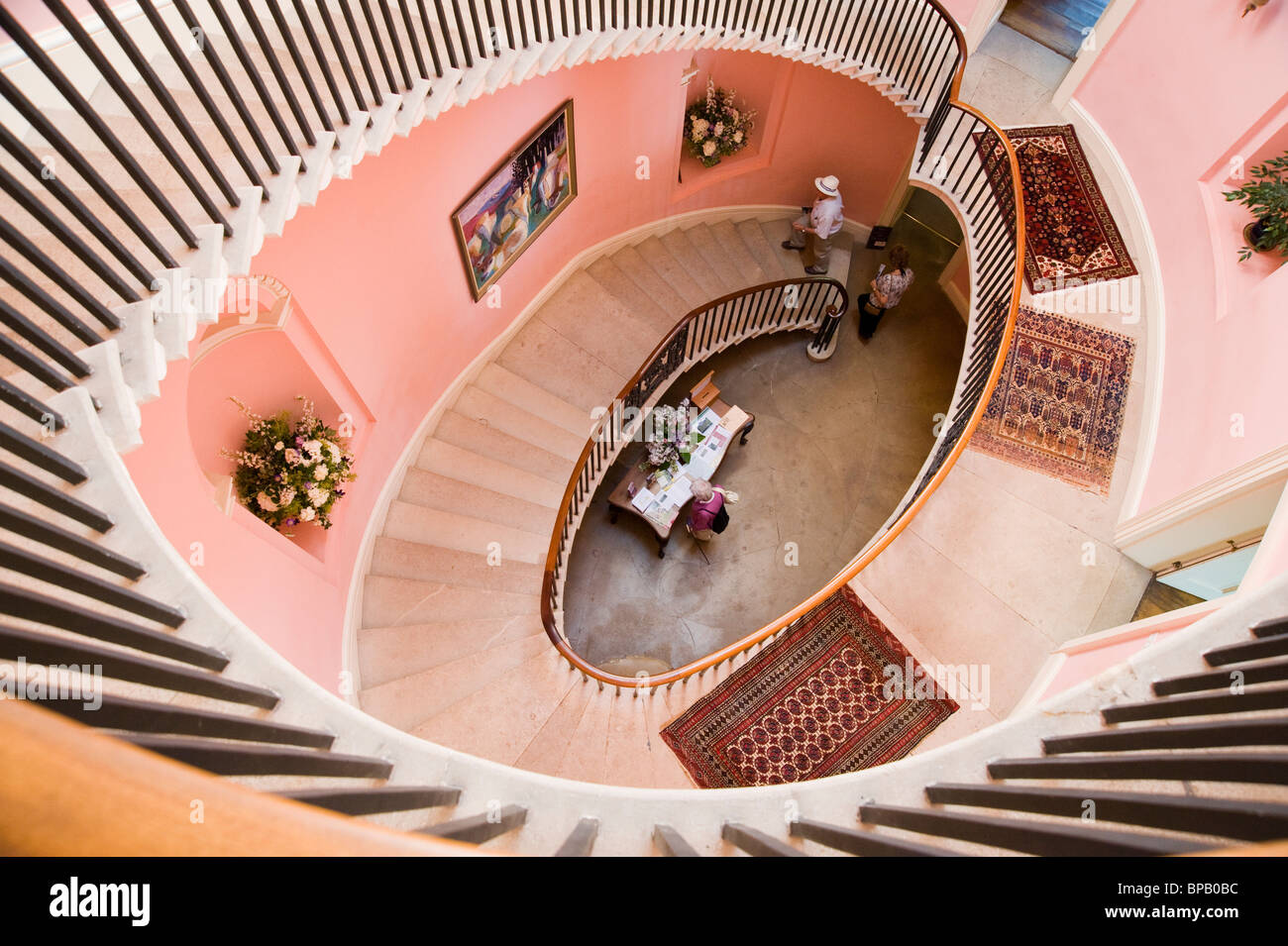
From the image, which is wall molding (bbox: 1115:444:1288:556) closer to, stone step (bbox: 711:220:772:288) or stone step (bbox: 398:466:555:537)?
stone step (bbox: 398:466:555:537)

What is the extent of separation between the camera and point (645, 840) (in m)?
2.57

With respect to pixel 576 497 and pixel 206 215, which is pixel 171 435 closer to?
pixel 206 215

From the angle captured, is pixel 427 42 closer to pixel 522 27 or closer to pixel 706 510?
pixel 522 27

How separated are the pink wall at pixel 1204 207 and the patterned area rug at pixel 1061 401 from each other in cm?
35

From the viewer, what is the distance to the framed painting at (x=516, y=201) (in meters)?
6.15

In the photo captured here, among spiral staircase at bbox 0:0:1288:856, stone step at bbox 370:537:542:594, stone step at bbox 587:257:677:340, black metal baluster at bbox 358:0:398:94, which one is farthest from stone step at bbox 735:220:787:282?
black metal baluster at bbox 358:0:398:94

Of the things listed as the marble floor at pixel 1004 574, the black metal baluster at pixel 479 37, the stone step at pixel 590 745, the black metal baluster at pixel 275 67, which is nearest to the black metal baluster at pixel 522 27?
the black metal baluster at pixel 479 37

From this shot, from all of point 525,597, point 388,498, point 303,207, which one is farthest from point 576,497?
point 303,207

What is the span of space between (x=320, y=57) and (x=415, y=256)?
245cm

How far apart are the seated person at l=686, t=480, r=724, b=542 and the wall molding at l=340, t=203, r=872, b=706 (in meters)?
2.77

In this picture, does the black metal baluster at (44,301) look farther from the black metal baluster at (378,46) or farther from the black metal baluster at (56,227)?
the black metal baluster at (378,46)

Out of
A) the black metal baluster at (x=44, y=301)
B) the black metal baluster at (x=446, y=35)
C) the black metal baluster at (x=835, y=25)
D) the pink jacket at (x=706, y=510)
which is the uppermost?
the black metal baluster at (x=835, y=25)

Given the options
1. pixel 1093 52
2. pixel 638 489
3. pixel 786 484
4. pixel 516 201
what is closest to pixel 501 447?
pixel 638 489
